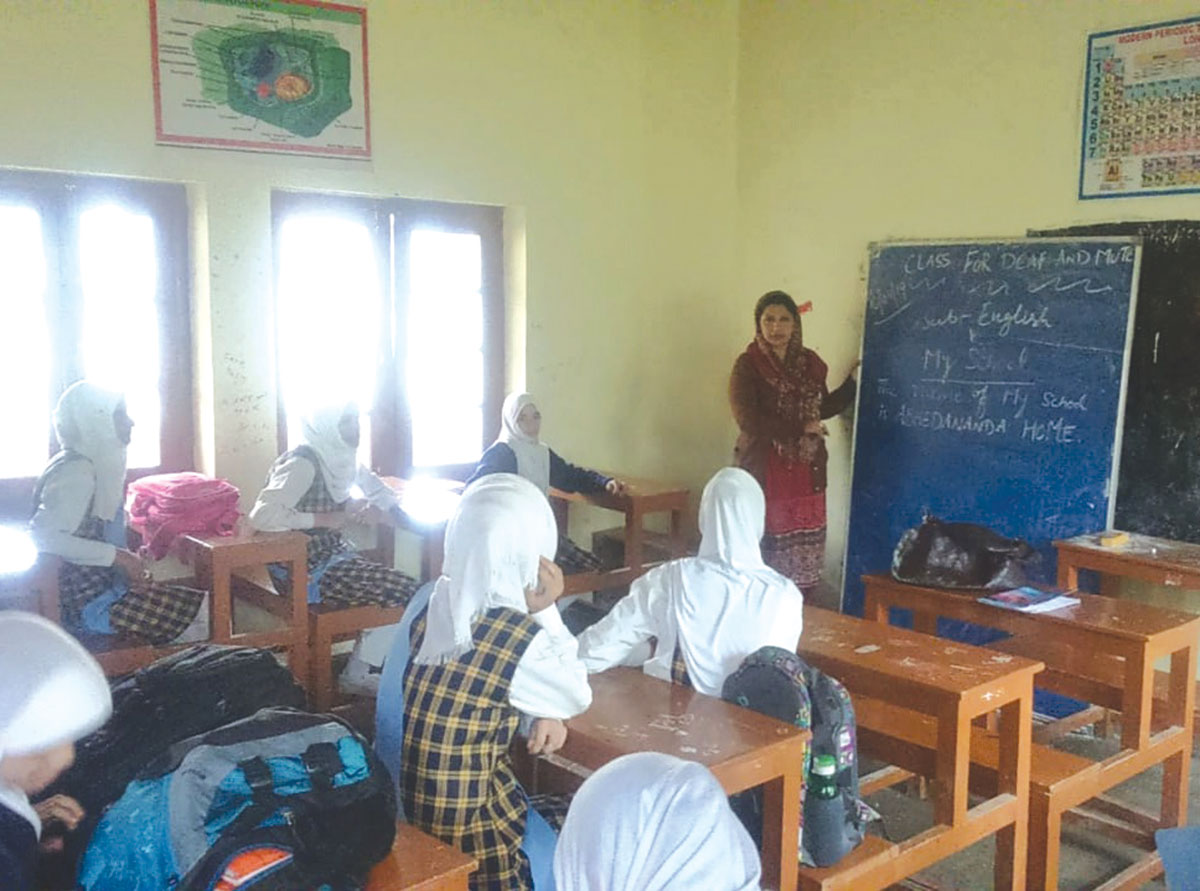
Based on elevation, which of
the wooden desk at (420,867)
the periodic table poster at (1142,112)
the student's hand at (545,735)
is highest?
the periodic table poster at (1142,112)

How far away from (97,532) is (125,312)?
102cm

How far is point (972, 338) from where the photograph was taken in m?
4.27

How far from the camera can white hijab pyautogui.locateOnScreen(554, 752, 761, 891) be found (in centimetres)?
136

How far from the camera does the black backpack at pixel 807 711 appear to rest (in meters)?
2.15

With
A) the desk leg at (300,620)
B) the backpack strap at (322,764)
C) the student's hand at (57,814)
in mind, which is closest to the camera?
the backpack strap at (322,764)

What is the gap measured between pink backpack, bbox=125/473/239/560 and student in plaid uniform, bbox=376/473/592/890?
5.58 ft

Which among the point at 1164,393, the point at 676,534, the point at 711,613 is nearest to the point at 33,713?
the point at 711,613

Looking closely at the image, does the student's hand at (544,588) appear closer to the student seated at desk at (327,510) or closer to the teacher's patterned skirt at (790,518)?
the student seated at desk at (327,510)

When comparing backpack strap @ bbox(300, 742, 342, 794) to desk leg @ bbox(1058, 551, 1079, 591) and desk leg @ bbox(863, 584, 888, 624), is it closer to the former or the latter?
desk leg @ bbox(863, 584, 888, 624)

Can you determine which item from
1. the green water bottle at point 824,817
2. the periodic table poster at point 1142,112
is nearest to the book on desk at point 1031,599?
the green water bottle at point 824,817

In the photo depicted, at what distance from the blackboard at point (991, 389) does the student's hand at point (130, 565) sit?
2814mm

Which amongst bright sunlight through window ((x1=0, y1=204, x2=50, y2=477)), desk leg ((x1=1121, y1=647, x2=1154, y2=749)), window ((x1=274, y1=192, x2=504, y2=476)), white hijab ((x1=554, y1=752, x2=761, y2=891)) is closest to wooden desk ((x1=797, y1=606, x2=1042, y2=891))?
desk leg ((x1=1121, y1=647, x2=1154, y2=749))

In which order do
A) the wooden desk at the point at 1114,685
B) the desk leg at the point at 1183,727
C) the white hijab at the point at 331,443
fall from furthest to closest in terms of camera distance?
the white hijab at the point at 331,443 < the desk leg at the point at 1183,727 < the wooden desk at the point at 1114,685

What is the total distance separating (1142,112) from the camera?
3.80m
